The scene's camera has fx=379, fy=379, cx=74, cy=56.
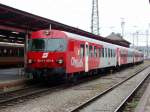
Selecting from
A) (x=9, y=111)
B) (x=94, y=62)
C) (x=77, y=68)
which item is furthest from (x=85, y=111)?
(x=94, y=62)

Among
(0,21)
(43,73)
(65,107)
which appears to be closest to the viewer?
(65,107)

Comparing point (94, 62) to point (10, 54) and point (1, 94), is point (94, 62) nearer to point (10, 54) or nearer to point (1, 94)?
point (1, 94)

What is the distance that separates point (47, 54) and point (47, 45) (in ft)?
1.70

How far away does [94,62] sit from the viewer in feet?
82.1

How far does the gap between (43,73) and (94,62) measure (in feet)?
21.7

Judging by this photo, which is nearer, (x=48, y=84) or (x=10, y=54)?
Answer: (x=48, y=84)

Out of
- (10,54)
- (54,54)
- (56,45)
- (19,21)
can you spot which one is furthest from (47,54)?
(10,54)

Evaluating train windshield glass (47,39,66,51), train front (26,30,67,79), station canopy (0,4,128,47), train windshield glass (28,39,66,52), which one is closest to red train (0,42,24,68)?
station canopy (0,4,128,47)

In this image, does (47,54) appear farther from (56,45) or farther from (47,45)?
(56,45)

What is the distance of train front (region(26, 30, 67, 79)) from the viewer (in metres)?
18.9

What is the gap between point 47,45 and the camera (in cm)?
1945

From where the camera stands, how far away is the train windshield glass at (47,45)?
755 inches

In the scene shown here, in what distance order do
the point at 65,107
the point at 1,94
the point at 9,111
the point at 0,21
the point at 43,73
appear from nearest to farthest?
the point at 9,111, the point at 65,107, the point at 1,94, the point at 43,73, the point at 0,21

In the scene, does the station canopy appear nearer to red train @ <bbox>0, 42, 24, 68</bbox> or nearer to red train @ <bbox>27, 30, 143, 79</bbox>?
red train @ <bbox>27, 30, 143, 79</bbox>
